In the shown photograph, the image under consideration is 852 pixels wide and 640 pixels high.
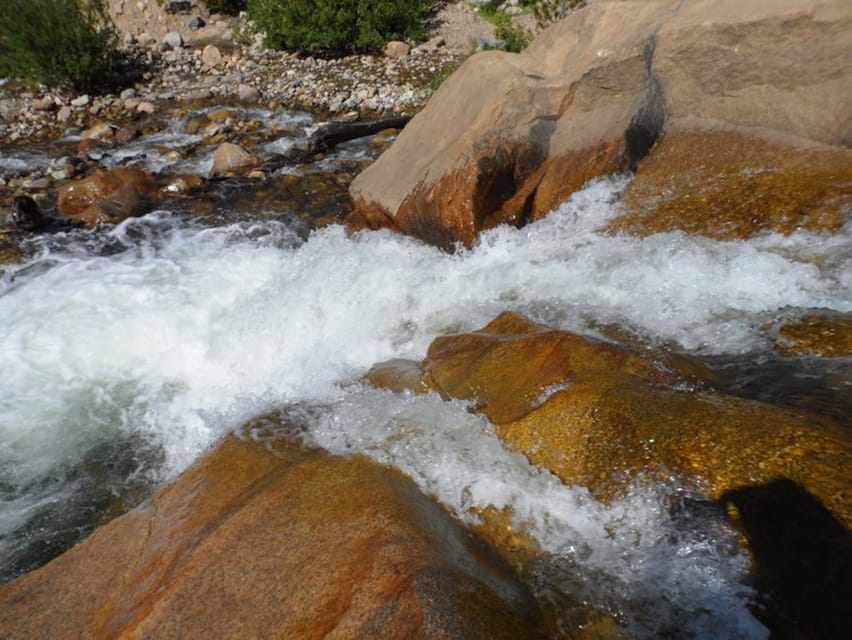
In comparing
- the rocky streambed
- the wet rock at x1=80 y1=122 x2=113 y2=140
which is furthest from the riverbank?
the rocky streambed

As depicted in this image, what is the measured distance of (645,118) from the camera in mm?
5555

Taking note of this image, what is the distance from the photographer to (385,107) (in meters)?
10.5

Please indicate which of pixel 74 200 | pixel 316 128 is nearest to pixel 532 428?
pixel 74 200

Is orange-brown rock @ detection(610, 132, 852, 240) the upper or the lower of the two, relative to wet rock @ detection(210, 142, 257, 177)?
upper

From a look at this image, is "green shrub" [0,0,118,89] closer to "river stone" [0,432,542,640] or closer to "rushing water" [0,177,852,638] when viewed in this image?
"rushing water" [0,177,852,638]

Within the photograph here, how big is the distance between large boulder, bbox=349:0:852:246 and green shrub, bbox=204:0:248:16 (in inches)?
535

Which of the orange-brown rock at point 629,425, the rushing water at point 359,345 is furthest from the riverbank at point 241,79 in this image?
the orange-brown rock at point 629,425

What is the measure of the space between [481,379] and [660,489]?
1.25 m

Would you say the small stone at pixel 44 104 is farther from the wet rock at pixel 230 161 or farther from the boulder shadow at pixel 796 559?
the boulder shadow at pixel 796 559

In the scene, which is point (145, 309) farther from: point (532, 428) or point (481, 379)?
point (532, 428)

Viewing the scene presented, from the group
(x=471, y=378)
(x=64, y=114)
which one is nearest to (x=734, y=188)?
(x=471, y=378)

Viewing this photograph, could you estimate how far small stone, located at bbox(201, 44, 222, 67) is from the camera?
46.0 feet

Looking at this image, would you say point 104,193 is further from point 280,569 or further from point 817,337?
point 817,337

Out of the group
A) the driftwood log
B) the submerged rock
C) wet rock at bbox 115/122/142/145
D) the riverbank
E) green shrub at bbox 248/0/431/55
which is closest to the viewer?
the submerged rock
